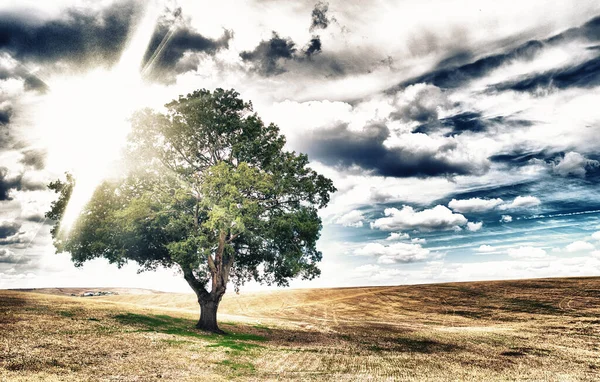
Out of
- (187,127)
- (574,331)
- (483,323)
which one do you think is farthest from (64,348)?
(483,323)

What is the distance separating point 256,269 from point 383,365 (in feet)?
59.9

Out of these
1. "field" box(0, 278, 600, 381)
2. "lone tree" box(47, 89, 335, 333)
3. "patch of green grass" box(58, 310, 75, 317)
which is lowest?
"field" box(0, 278, 600, 381)

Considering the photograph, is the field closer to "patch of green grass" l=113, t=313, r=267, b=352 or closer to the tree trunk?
"patch of green grass" l=113, t=313, r=267, b=352

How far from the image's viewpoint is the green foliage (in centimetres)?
3012

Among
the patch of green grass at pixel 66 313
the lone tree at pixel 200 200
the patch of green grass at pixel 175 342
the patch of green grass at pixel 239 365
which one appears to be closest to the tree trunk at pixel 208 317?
the lone tree at pixel 200 200

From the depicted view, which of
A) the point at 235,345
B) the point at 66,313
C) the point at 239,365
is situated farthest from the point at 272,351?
the point at 66,313

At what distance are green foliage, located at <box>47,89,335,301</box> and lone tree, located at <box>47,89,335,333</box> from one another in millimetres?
89

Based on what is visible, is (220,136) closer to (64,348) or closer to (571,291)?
(64,348)

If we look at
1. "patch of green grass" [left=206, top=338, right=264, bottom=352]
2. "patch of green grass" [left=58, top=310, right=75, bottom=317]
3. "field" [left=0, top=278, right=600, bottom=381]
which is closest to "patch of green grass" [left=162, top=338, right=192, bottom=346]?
"field" [left=0, top=278, right=600, bottom=381]

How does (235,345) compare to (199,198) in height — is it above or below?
below

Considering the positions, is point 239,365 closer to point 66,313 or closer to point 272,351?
point 272,351

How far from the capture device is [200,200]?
3238 cm

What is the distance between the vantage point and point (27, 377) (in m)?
12.9

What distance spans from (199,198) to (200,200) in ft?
0.70
